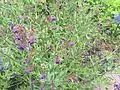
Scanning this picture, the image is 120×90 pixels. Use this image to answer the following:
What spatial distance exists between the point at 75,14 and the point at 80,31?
18 centimetres

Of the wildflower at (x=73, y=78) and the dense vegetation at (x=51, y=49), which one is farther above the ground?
the dense vegetation at (x=51, y=49)

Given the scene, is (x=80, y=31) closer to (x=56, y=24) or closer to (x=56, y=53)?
(x=56, y=24)

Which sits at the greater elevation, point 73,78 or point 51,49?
point 51,49

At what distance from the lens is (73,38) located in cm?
291

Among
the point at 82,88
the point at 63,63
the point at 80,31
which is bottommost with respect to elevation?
the point at 82,88

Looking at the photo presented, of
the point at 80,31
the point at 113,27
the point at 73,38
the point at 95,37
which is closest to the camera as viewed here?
the point at 73,38

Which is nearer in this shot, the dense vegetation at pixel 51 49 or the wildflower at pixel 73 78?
the dense vegetation at pixel 51 49

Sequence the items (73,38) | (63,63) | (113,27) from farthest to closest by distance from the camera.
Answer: (113,27) → (73,38) → (63,63)

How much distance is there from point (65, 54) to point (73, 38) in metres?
0.29

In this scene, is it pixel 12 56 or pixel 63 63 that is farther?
pixel 63 63

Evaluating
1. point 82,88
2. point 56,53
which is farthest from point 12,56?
point 82,88

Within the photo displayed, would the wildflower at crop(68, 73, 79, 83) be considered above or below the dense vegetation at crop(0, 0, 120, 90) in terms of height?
below

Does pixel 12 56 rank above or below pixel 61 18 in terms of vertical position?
below

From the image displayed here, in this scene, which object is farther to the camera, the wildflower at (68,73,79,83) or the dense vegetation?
the wildflower at (68,73,79,83)
